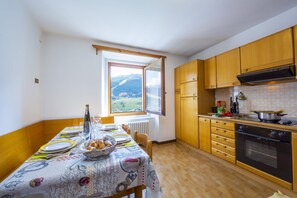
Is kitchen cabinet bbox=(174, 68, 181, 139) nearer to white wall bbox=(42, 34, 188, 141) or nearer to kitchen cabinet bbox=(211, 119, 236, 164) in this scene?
kitchen cabinet bbox=(211, 119, 236, 164)

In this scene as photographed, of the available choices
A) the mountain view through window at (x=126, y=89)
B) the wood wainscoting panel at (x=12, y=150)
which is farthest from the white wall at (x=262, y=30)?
the wood wainscoting panel at (x=12, y=150)

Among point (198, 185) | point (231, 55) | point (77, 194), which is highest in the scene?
point (231, 55)

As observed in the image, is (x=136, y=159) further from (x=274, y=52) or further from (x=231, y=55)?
(x=231, y=55)

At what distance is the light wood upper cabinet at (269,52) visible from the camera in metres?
1.59

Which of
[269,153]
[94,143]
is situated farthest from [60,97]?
[269,153]

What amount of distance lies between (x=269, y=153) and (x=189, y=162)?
1.18 meters

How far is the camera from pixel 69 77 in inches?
96.0

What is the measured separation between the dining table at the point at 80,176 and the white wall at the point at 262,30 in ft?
9.13

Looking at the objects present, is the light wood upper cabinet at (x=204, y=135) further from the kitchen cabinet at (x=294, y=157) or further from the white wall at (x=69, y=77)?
the white wall at (x=69, y=77)

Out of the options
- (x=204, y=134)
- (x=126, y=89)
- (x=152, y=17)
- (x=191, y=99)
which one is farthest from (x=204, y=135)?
(x=152, y=17)

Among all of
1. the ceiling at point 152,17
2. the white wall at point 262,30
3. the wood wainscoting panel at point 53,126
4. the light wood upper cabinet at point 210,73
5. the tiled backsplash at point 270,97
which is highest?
the ceiling at point 152,17

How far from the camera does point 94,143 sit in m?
0.93

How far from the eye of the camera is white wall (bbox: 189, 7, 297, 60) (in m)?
1.82

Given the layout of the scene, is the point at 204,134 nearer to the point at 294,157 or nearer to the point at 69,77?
the point at 294,157
